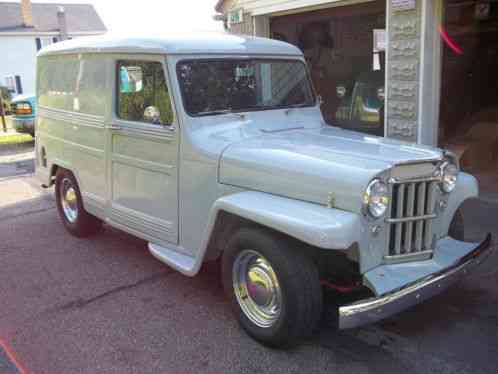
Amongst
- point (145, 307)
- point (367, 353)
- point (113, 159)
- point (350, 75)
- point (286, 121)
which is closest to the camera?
point (367, 353)

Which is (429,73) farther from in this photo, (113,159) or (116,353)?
(116,353)

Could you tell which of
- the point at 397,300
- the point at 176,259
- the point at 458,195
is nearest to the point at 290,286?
the point at 397,300

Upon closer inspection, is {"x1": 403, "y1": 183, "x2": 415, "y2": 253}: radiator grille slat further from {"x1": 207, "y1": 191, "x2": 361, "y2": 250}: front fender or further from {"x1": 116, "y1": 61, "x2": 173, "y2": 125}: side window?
{"x1": 116, "y1": 61, "x2": 173, "y2": 125}: side window

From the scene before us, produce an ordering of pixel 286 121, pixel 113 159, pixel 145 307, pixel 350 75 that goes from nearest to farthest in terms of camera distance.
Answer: pixel 145 307 → pixel 286 121 → pixel 113 159 → pixel 350 75

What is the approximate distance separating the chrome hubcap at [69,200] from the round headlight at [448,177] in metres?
3.64

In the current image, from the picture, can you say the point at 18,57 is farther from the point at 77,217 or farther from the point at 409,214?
the point at 409,214

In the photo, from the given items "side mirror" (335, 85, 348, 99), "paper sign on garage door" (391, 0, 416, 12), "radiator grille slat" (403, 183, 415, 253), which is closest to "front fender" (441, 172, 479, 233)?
"radiator grille slat" (403, 183, 415, 253)

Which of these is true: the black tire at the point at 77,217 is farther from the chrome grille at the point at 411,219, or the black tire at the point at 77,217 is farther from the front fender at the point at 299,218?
the chrome grille at the point at 411,219

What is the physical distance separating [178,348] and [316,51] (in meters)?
7.04

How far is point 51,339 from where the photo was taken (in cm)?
340

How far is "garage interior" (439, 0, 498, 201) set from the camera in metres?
7.30

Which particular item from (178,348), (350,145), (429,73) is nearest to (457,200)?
(350,145)

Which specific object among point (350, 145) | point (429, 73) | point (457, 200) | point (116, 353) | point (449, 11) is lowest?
point (116, 353)

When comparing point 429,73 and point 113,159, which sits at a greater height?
point 429,73
